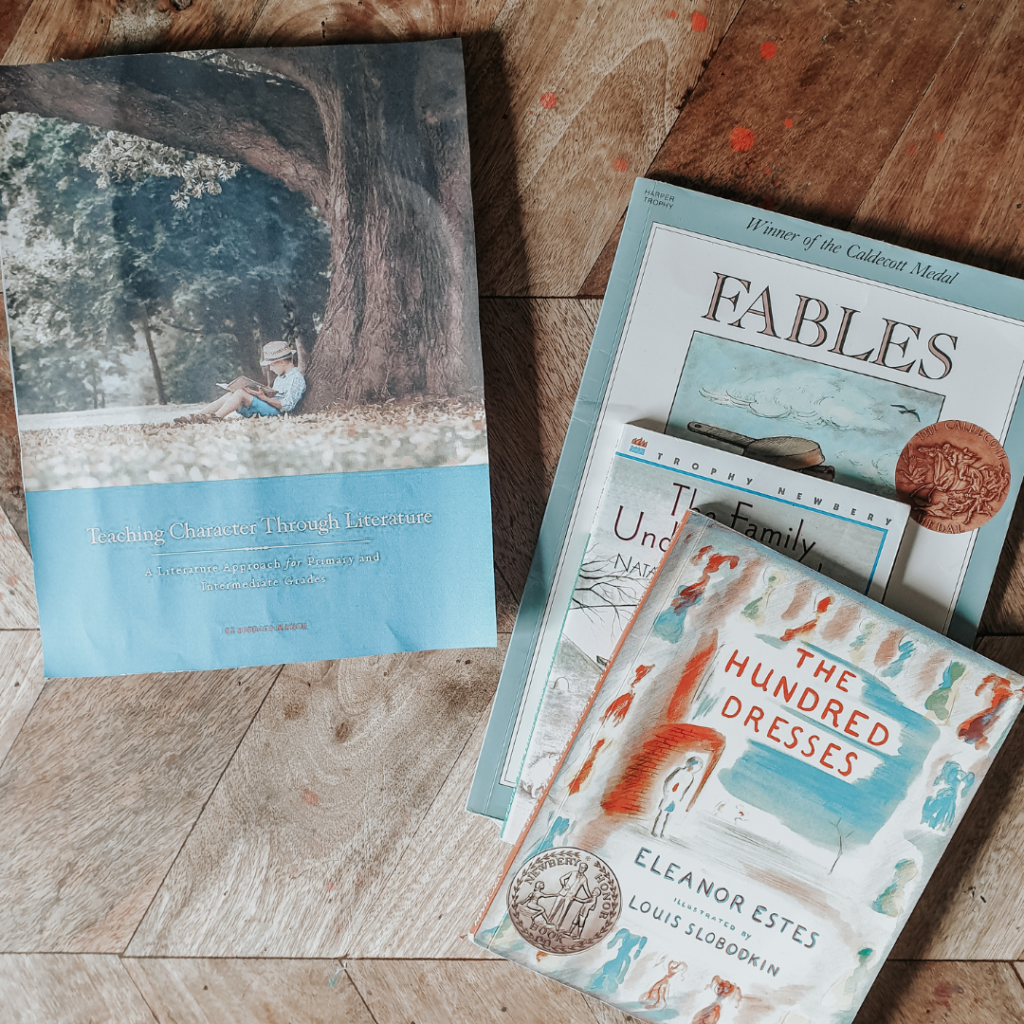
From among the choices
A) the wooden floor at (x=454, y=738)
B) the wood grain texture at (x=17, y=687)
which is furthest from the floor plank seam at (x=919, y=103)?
the wood grain texture at (x=17, y=687)

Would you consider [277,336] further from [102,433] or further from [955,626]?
[955,626]

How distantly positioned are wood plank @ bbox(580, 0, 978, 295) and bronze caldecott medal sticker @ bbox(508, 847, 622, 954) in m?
0.38

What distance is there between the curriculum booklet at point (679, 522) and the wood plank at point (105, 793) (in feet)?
0.62

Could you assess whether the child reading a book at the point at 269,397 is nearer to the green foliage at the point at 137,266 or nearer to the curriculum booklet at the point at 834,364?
the green foliage at the point at 137,266

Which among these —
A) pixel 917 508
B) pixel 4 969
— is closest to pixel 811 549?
pixel 917 508

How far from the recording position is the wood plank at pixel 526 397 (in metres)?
0.38

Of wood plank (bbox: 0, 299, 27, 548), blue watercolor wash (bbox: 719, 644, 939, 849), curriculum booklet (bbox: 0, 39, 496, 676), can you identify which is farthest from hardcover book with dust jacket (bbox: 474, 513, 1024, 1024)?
wood plank (bbox: 0, 299, 27, 548)

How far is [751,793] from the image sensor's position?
0.37 meters

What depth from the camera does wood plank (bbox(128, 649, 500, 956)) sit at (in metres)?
0.40

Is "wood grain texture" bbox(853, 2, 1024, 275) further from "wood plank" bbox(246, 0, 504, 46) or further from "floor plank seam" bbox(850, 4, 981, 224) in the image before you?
"wood plank" bbox(246, 0, 504, 46)

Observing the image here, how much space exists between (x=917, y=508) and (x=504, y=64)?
0.33 m

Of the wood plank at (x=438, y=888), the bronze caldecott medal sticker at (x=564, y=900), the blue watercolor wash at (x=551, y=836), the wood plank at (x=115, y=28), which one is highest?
the wood plank at (x=115, y=28)

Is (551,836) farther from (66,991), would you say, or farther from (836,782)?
(66,991)

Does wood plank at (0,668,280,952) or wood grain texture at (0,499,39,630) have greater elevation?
wood grain texture at (0,499,39,630)
